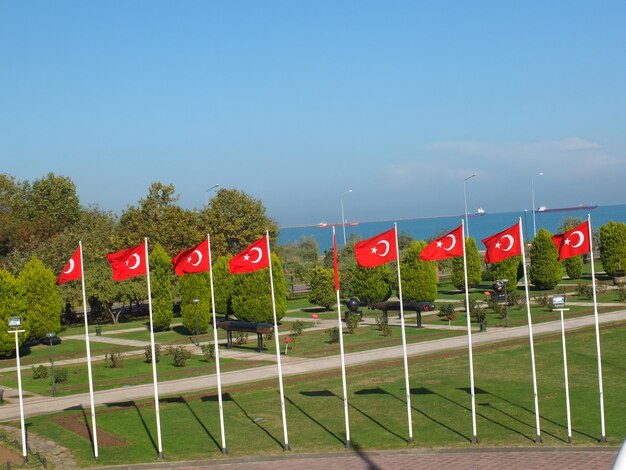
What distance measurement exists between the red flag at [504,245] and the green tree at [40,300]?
34939 mm

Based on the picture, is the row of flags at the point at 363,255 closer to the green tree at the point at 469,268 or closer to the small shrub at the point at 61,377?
the small shrub at the point at 61,377

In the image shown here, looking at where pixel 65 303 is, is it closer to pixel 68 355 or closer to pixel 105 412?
pixel 68 355

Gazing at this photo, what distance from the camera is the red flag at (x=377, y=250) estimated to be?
25.1 meters

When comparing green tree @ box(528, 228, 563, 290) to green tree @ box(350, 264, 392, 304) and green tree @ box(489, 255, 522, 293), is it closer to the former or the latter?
green tree @ box(489, 255, 522, 293)

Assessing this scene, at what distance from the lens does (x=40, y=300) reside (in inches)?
2056

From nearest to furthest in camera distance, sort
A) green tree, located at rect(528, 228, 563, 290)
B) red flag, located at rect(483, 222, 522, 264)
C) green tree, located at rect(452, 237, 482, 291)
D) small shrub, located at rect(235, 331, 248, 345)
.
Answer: red flag, located at rect(483, 222, 522, 264), small shrub, located at rect(235, 331, 248, 345), green tree, located at rect(528, 228, 563, 290), green tree, located at rect(452, 237, 482, 291)

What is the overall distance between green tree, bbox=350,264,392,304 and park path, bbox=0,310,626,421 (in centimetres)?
1774

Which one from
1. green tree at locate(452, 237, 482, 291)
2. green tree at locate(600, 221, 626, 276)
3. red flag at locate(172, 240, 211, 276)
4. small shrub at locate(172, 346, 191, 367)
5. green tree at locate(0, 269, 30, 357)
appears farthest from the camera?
green tree at locate(452, 237, 482, 291)

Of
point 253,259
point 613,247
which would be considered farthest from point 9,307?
point 613,247

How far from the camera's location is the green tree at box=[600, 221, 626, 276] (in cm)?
7431

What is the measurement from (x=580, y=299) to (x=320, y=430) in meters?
41.3

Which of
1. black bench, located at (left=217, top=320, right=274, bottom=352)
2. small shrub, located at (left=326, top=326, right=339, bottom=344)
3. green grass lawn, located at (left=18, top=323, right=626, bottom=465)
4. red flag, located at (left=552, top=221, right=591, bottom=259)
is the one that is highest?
red flag, located at (left=552, top=221, right=591, bottom=259)

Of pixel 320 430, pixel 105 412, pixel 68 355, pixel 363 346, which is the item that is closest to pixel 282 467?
pixel 320 430

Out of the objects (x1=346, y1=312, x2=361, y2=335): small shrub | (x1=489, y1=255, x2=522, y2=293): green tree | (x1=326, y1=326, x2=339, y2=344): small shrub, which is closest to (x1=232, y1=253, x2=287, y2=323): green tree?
(x1=346, y1=312, x2=361, y2=335): small shrub
